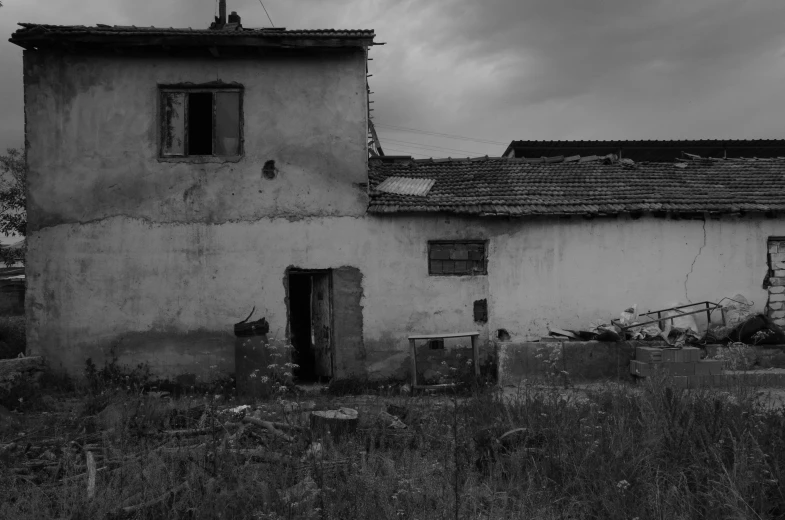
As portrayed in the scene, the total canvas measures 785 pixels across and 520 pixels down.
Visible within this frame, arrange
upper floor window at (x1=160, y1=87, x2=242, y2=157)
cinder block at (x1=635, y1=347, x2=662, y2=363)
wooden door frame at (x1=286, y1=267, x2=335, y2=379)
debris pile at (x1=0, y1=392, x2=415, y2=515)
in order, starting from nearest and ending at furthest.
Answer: debris pile at (x1=0, y1=392, x2=415, y2=515) < cinder block at (x1=635, y1=347, x2=662, y2=363) < wooden door frame at (x1=286, y1=267, x2=335, y2=379) < upper floor window at (x1=160, y1=87, x2=242, y2=157)

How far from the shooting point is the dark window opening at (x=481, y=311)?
1149 cm

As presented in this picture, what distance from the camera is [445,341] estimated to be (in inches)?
447

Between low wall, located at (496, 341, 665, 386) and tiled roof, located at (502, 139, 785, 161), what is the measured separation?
10.6 m

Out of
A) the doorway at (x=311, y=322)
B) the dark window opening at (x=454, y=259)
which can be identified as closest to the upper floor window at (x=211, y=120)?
the doorway at (x=311, y=322)

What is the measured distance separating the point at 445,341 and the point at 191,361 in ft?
14.5

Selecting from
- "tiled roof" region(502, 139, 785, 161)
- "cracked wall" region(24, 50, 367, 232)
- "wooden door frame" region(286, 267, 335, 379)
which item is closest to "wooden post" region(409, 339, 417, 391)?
"wooden door frame" region(286, 267, 335, 379)

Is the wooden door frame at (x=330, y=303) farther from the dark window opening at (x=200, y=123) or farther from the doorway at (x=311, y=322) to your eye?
the dark window opening at (x=200, y=123)

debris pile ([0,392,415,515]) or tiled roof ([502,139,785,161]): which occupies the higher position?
tiled roof ([502,139,785,161])

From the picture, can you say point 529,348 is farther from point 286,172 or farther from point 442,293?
point 286,172

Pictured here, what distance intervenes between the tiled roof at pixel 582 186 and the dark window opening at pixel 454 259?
67 centimetres

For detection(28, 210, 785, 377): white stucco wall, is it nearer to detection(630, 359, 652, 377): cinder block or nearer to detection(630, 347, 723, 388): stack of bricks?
detection(630, 359, 652, 377): cinder block

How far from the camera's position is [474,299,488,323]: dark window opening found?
11492 mm

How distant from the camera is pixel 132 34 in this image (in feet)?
35.2

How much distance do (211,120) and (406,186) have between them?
373cm
